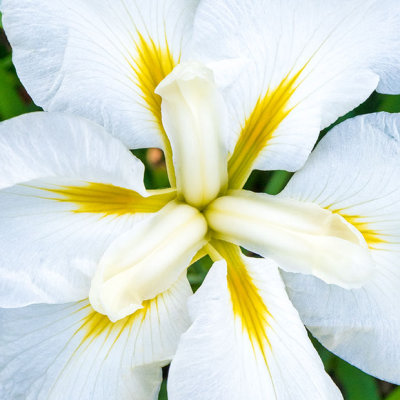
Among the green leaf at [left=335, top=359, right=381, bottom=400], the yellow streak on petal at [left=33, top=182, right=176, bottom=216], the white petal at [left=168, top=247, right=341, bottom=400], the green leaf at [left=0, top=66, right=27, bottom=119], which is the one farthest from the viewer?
the green leaf at [left=335, top=359, right=381, bottom=400]

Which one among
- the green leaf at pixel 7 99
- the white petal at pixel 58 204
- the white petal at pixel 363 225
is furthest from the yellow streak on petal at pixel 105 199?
the green leaf at pixel 7 99

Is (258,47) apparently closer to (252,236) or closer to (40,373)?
(252,236)

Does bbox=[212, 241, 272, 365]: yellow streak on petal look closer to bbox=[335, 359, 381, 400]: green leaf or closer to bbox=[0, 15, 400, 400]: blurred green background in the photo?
bbox=[0, 15, 400, 400]: blurred green background

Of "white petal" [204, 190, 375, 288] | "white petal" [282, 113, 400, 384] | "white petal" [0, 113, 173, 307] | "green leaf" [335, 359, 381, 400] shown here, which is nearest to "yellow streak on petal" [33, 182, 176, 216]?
"white petal" [0, 113, 173, 307]

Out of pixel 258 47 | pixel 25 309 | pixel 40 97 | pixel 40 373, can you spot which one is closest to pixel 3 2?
pixel 40 97

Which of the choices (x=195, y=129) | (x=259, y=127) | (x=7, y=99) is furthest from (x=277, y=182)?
(x=7, y=99)

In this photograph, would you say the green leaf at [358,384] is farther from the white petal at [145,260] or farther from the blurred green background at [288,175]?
the white petal at [145,260]

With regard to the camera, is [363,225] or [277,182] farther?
[277,182]

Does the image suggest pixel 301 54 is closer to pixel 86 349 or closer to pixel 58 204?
pixel 58 204
